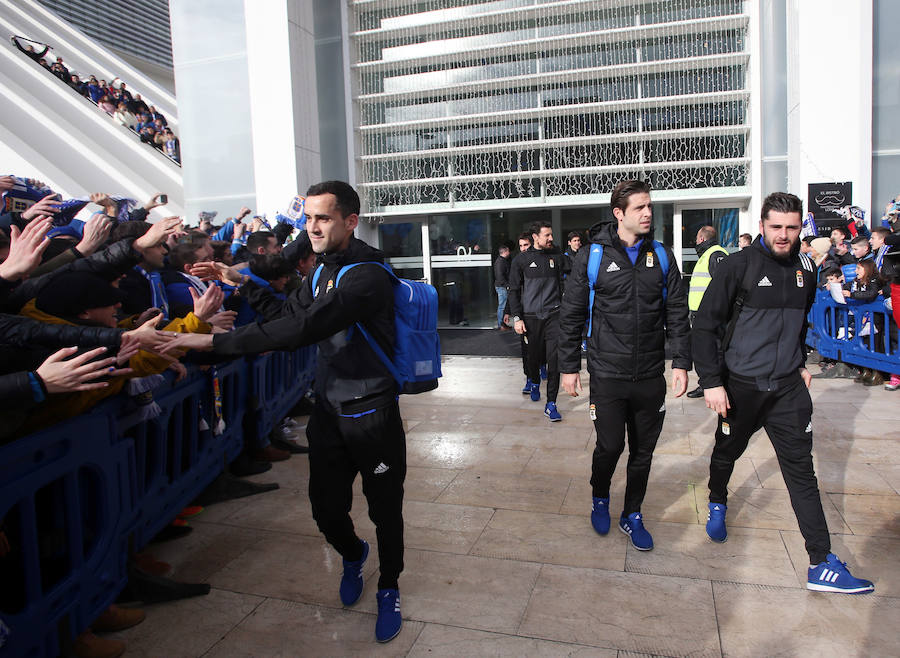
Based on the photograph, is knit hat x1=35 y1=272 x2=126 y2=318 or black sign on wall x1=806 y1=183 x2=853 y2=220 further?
black sign on wall x1=806 y1=183 x2=853 y2=220

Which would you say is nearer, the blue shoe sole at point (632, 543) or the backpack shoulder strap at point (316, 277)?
the backpack shoulder strap at point (316, 277)

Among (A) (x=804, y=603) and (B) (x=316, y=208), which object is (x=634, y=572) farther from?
(B) (x=316, y=208)

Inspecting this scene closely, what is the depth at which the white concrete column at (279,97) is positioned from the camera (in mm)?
11398

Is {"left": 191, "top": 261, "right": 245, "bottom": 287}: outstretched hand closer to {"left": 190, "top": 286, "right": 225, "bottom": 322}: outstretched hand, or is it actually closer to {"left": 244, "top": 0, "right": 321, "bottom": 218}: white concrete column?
{"left": 190, "top": 286, "right": 225, "bottom": 322}: outstretched hand

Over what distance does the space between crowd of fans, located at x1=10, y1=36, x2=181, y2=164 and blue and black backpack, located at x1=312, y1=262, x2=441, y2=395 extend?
18.0 m

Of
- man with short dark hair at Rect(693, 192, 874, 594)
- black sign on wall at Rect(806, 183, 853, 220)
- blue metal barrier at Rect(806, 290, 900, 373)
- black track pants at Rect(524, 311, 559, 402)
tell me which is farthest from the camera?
black sign on wall at Rect(806, 183, 853, 220)

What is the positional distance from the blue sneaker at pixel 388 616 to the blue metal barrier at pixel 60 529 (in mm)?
1172

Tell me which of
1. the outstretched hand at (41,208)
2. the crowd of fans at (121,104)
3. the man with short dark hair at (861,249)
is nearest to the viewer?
the outstretched hand at (41,208)

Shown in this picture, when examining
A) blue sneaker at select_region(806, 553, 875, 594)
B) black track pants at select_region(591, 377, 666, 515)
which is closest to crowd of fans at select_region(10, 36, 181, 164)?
black track pants at select_region(591, 377, 666, 515)

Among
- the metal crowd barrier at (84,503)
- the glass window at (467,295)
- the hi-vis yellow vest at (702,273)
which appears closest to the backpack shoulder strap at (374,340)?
the metal crowd barrier at (84,503)

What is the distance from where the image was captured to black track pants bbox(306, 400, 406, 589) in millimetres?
2717

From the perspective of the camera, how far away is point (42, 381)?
2199mm

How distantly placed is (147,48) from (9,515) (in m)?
56.0

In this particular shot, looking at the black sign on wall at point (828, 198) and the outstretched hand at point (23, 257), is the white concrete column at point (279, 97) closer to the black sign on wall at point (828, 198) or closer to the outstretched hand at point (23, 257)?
the black sign on wall at point (828, 198)
